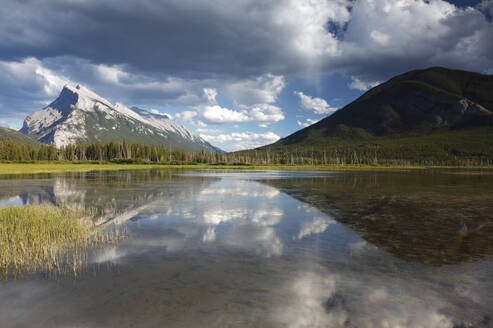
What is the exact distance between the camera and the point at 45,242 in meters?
13.5

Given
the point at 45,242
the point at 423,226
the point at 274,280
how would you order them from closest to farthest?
the point at 274,280 → the point at 45,242 → the point at 423,226

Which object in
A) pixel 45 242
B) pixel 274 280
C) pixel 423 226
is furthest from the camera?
pixel 423 226

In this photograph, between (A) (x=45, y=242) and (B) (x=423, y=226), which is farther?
(B) (x=423, y=226)

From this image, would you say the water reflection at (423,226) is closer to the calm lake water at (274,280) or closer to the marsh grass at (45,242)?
the calm lake water at (274,280)

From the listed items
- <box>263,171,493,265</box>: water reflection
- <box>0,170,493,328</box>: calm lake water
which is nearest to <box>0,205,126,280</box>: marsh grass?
<box>0,170,493,328</box>: calm lake water

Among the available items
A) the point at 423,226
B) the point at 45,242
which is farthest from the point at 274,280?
the point at 423,226

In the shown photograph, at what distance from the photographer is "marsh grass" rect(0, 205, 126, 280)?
11.1m

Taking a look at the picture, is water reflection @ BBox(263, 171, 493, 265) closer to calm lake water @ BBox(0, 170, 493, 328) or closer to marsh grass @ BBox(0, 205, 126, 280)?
calm lake water @ BBox(0, 170, 493, 328)

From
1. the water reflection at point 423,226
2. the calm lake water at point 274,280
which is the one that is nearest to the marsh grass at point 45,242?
the calm lake water at point 274,280

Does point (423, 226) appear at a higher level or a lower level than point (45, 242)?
lower

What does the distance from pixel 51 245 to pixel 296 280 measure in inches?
453

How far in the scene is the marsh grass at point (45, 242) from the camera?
36.6 ft

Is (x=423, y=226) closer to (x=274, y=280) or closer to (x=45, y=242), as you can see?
(x=274, y=280)

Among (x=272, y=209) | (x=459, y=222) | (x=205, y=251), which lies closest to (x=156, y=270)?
(x=205, y=251)
